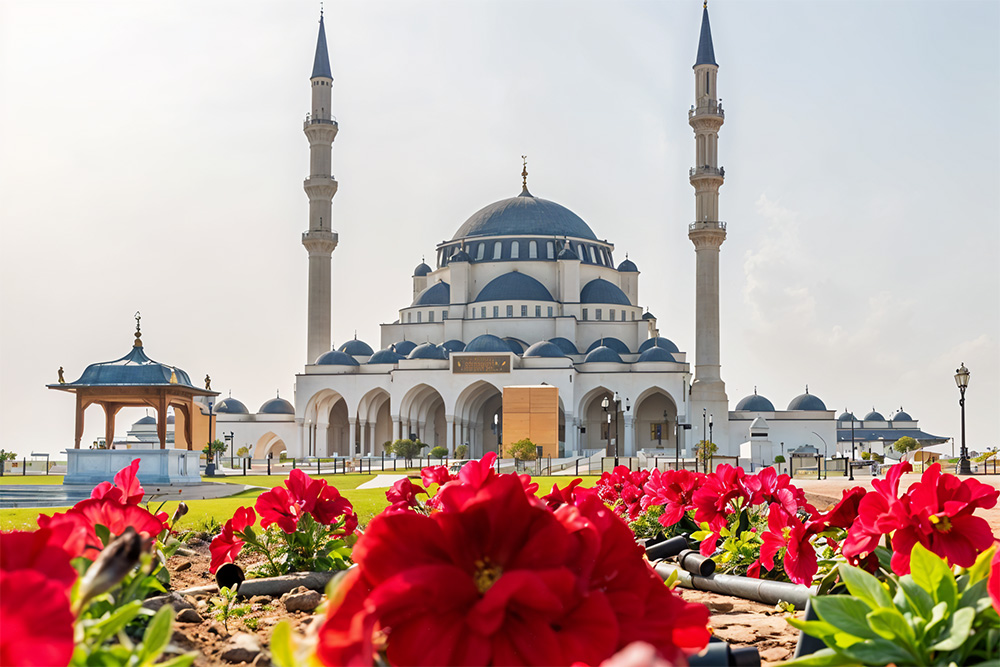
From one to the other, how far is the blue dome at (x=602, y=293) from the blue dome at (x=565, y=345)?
4.58m

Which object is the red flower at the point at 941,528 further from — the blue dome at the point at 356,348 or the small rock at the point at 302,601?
the blue dome at the point at 356,348

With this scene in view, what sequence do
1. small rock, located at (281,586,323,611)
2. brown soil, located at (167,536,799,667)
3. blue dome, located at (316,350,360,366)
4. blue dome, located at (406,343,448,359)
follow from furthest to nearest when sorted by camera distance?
blue dome, located at (316,350,360,366) → blue dome, located at (406,343,448,359) → small rock, located at (281,586,323,611) → brown soil, located at (167,536,799,667)

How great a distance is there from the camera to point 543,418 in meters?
45.9

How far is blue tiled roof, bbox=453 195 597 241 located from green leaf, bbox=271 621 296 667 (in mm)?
61112

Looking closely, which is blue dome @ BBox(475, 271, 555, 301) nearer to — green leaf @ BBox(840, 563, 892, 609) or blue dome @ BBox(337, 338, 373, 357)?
blue dome @ BBox(337, 338, 373, 357)

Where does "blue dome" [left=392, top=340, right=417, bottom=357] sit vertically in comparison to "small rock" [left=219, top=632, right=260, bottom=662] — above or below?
above

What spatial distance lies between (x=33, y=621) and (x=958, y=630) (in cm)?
167

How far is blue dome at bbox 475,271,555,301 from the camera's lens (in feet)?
190

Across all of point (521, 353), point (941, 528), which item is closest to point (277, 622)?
Answer: point (941, 528)

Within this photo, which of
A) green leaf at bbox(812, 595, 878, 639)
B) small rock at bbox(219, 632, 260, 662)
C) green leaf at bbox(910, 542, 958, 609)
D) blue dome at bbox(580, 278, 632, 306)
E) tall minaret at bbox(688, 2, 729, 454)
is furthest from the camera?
blue dome at bbox(580, 278, 632, 306)

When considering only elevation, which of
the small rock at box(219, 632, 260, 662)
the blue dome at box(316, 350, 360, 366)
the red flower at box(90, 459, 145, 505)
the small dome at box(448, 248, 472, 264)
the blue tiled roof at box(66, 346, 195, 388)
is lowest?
the small rock at box(219, 632, 260, 662)

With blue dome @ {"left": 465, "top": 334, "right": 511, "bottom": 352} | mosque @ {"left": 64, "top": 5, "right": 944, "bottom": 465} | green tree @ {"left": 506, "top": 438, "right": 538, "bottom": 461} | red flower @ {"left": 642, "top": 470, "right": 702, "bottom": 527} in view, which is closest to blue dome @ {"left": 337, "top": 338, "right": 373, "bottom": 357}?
mosque @ {"left": 64, "top": 5, "right": 944, "bottom": 465}

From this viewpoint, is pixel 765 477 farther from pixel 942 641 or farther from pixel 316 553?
pixel 942 641

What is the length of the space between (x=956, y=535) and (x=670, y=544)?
3827 millimetres
